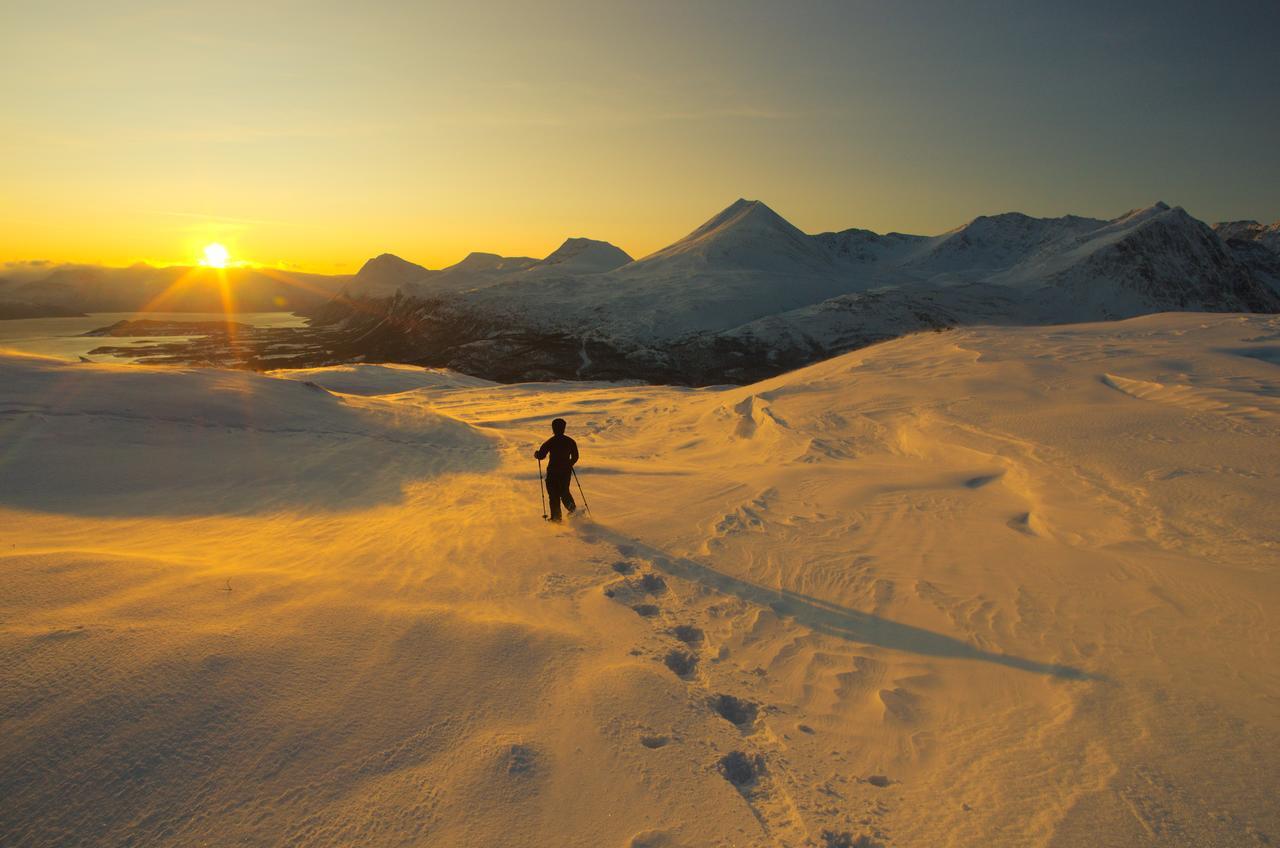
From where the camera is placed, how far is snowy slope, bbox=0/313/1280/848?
10.0ft

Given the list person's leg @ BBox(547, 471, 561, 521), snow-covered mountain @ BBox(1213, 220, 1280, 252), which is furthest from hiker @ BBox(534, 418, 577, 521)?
snow-covered mountain @ BBox(1213, 220, 1280, 252)

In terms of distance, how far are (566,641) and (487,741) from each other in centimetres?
139

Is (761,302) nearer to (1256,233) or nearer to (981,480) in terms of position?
(981,480)

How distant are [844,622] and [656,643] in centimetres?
199

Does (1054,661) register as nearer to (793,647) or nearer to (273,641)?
(793,647)

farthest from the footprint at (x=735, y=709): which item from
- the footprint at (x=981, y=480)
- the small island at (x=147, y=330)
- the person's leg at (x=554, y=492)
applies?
the small island at (x=147, y=330)

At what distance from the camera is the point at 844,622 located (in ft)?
19.0

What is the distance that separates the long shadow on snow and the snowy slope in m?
0.04

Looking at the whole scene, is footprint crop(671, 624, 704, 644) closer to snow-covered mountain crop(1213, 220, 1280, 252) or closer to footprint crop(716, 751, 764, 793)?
footprint crop(716, 751, 764, 793)

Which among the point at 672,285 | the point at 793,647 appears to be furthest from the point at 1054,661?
the point at 672,285

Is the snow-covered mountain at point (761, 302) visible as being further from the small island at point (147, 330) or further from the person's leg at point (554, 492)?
the person's leg at point (554, 492)

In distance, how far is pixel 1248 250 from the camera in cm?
15450

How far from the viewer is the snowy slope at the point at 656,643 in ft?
10.0

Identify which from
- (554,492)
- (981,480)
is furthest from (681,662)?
(981,480)
